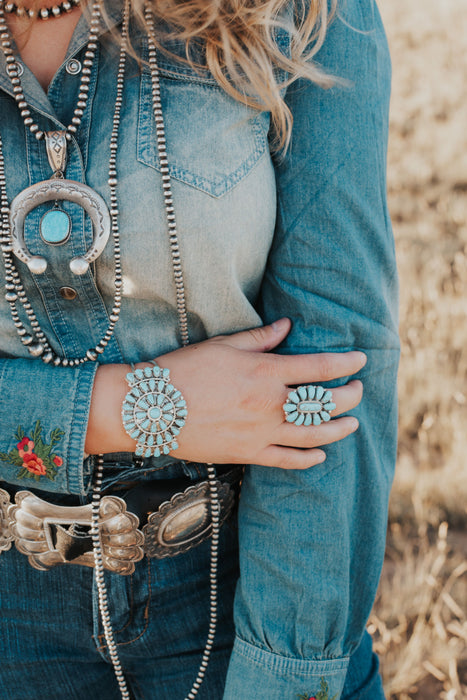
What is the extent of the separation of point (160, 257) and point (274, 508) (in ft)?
1.68

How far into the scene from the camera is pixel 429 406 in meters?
3.06

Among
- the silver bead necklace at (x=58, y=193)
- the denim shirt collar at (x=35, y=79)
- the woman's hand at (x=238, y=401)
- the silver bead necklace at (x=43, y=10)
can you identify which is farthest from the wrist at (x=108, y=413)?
the silver bead necklace at (x=43, y=10)

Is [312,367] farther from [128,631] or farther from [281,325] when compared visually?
[128,631]

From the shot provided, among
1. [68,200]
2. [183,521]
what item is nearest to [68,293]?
[68,200]

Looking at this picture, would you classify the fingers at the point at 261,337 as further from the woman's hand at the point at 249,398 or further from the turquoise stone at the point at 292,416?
the turquoise stone at the point at 292,416

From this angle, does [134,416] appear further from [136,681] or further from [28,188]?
[136,681]

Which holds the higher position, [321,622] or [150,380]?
[150,380]

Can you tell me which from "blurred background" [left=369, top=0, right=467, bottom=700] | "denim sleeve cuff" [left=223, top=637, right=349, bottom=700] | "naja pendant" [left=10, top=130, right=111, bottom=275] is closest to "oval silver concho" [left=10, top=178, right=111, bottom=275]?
"naja pendant" [left=10, top=130, right=111, bottom=275]

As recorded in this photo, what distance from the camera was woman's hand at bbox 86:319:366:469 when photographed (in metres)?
1.18

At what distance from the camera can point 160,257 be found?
1.15 meters

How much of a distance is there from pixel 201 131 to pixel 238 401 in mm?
480

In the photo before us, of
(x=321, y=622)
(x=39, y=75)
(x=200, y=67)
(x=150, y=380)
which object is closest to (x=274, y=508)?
(x=321, y=622)

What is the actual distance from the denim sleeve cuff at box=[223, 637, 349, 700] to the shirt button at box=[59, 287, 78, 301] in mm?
755

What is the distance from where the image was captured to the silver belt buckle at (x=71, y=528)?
1257mm
